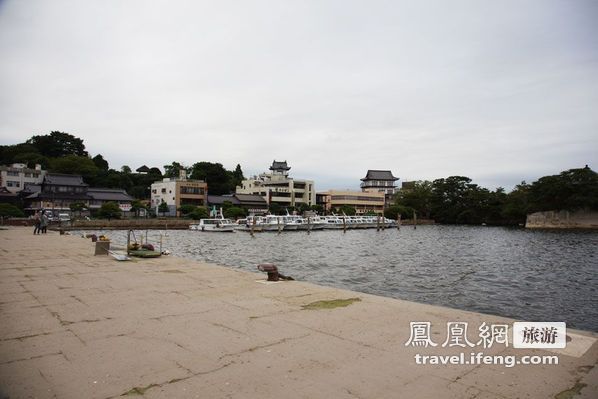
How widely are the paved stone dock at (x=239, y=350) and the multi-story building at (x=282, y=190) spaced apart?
84.0 m

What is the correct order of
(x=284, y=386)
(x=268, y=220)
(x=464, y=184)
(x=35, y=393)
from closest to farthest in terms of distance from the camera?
(x=35, y=393)
(x=284, y=386)
(x=268, y=220)
(x=464, y=184)

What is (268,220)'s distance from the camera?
221 feet

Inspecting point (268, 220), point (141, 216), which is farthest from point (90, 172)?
point (268, 220)

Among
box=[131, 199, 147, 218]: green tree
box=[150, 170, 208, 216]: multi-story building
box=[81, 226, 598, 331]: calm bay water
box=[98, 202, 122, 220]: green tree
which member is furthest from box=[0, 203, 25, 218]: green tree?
box=[81, 226, 598, 331]: calm bay water

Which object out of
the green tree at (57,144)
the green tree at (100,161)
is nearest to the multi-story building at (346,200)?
the green tree at (100,161)

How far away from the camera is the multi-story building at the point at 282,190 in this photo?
3684 inches

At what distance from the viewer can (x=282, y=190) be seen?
309 ft

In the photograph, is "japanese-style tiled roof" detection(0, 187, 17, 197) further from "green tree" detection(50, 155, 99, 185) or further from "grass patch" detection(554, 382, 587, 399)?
"grass patch" detection(554, 382, 587, 399)

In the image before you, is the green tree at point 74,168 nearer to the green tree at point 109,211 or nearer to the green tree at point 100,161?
the green tree at point 100,161

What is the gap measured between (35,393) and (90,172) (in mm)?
83719

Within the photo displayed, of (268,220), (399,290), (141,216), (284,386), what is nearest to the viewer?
(284,386)

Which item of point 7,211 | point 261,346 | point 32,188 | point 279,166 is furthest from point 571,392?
point 279,166

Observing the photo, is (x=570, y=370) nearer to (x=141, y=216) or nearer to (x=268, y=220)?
(x=268, y=220)

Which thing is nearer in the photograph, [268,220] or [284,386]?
[284,386]
